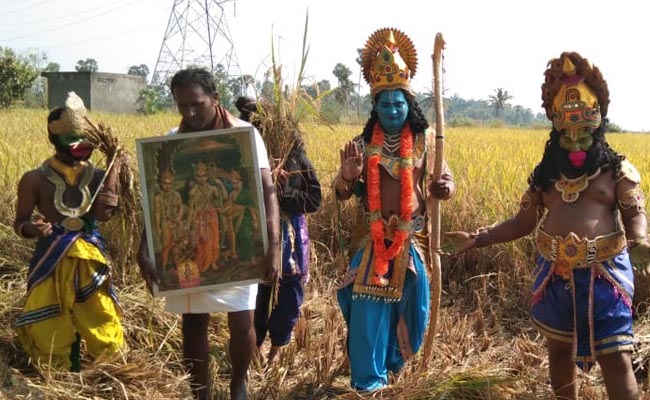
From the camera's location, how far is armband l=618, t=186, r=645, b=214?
2.41 meters


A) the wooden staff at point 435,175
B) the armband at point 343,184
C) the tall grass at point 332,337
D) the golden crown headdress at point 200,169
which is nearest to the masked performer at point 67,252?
the tall grass at point 332,337

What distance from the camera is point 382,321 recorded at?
3.10m

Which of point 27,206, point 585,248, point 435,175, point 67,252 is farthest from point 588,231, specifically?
point 27,206

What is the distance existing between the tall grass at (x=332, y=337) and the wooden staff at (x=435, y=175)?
266mm

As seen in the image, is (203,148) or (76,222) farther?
(76,222)

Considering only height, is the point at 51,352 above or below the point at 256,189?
below

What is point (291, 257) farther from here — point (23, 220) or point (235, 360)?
point (23, 220)

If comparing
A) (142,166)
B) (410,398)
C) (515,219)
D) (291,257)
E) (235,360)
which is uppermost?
(142,166)

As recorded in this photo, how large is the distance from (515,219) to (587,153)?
426mm

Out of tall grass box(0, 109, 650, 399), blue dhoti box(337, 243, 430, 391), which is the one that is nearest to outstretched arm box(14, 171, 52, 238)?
tall grass box(0, 109, 650, 399)

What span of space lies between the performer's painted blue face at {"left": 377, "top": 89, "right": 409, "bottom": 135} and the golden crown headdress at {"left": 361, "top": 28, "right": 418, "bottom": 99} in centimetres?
4

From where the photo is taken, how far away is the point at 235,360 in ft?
8.98

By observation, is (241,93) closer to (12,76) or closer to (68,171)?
(68,171)

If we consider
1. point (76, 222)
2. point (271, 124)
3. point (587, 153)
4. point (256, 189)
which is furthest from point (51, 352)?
point (587, 153)
